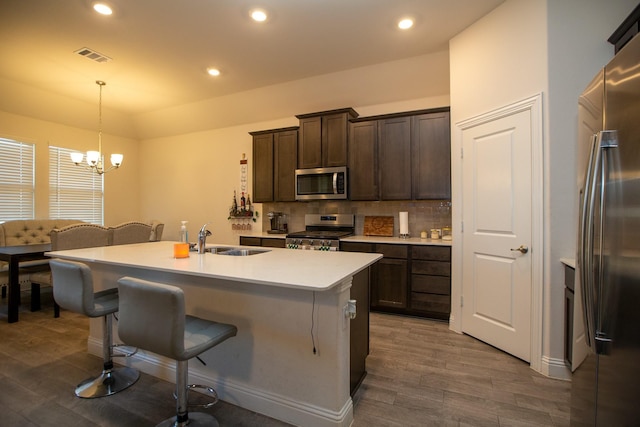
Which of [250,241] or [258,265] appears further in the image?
[250,241]

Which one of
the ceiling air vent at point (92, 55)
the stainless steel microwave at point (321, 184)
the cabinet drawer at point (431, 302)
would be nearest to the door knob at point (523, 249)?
the cabinet drawer at point (431, 302)

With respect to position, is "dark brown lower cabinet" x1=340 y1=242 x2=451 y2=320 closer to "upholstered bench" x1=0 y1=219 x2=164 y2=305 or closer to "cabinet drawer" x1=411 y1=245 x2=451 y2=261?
"cabinet drawer" x1=411 y1=245 x2=451 y2=261

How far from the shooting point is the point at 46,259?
378cm

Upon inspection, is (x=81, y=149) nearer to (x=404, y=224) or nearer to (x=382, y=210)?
(x=382, y=210)

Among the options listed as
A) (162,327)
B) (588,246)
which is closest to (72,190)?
(162,327)

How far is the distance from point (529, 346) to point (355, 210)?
8.39 feet

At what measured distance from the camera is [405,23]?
2.88 meters

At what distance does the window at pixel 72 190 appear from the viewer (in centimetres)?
503

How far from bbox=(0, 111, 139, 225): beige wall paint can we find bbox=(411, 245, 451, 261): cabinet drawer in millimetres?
5637

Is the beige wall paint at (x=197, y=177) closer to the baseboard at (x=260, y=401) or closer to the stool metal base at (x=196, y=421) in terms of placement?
the baseboard at (x=260, y=401)

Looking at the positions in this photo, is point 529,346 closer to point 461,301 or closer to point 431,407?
point 461,301

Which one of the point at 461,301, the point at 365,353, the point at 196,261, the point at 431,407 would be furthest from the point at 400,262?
the point at 196,261

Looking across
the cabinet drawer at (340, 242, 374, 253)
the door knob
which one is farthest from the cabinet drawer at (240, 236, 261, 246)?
the door knob

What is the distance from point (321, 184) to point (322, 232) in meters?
0.68
